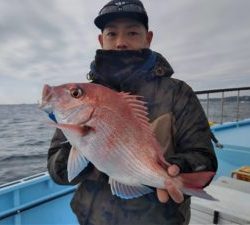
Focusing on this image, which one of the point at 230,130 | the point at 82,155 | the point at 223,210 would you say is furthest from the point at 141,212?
the point at 230,130

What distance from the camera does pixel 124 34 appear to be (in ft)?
5.54

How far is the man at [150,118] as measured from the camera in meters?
1.49

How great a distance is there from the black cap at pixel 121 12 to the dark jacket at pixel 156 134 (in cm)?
21

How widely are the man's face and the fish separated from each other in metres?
0.46

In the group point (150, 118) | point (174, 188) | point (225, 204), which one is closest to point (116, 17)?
point (150, 118)

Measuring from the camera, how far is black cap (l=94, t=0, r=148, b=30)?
167 cm

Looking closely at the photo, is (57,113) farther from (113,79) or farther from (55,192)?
(55,192)

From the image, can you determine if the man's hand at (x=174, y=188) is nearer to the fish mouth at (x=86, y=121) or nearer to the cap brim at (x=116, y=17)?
the fish mouth at (x=86, y=121)

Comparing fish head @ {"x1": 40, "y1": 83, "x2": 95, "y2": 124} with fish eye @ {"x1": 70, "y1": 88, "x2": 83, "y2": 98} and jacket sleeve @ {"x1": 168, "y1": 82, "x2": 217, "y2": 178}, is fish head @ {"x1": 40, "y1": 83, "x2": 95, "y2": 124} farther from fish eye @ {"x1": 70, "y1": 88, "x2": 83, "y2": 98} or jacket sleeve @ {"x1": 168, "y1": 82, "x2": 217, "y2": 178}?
jacket sleeve @ {"x1": 168, "y1": 82, "x2": 217, "y2": 178}

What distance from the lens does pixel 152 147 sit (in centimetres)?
129

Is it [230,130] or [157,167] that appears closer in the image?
[157,167]

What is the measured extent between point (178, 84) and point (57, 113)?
26.1 inches

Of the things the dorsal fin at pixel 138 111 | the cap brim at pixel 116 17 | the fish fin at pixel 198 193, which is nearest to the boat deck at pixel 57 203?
the fish fin at pixel 198 193

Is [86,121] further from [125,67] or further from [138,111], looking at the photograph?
[125,67]
